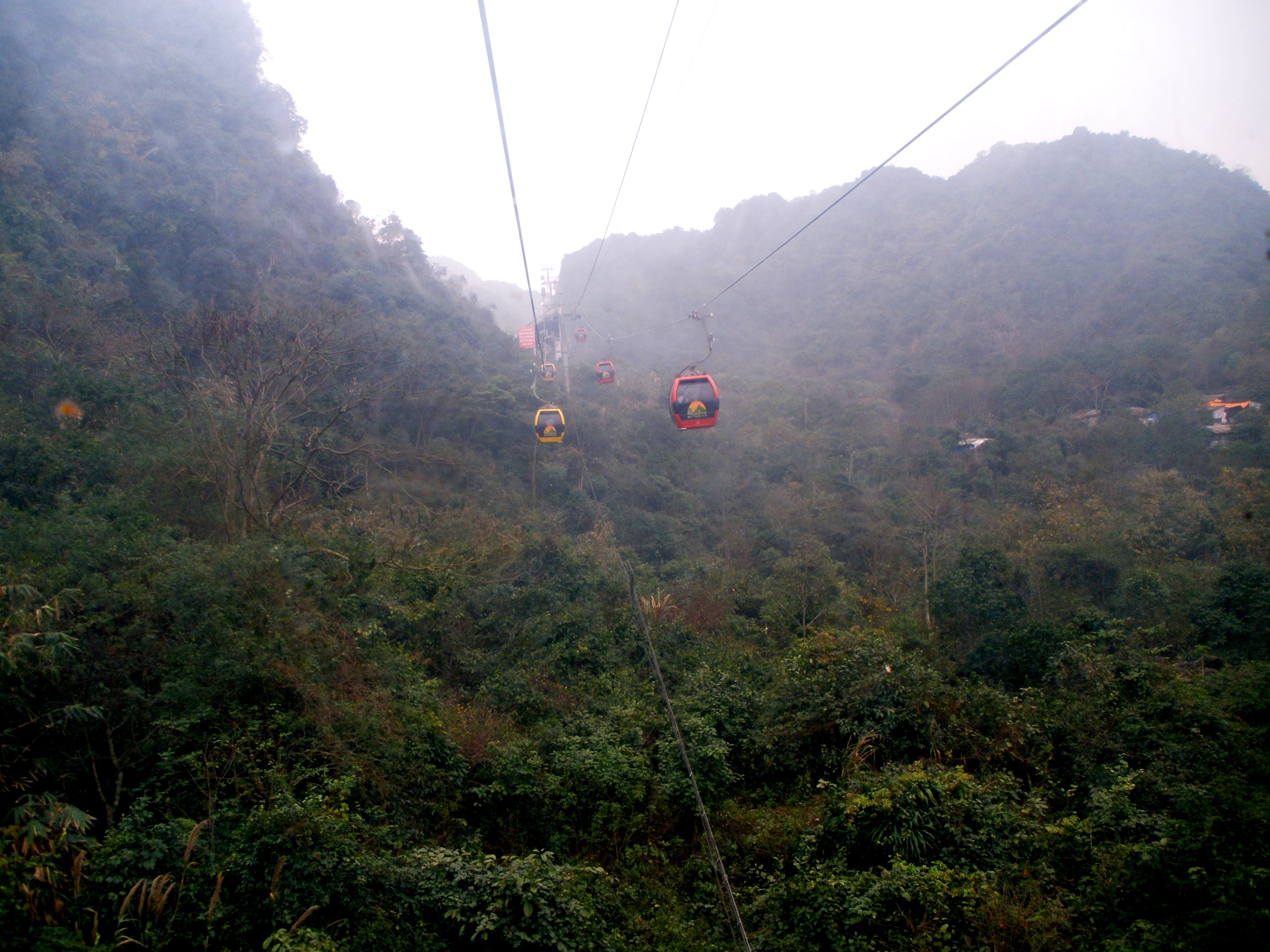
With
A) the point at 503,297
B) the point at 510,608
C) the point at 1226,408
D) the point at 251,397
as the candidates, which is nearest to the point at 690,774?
the point at 510,608

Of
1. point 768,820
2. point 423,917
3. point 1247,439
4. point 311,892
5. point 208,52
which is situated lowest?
point 768,820

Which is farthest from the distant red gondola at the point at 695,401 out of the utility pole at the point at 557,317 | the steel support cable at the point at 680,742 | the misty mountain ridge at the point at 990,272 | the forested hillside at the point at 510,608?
the misty mountain ridge at the point at 990,272

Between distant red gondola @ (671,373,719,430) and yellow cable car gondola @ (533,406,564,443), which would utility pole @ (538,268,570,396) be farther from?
distant red gondola @ (671,373,719,430)

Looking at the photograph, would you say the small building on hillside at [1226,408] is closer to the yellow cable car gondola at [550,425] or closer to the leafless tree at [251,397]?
the yellow cable car gondola at [550,425]

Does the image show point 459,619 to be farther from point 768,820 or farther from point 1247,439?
point 1247,439

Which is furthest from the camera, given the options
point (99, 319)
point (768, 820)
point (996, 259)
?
point (996, 259)

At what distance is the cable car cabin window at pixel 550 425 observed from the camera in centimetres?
1495

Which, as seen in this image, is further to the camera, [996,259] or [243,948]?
[996,259]

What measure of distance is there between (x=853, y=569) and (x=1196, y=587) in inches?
345

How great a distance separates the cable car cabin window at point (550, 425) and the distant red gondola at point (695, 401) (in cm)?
328

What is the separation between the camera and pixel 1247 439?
61.0 ft

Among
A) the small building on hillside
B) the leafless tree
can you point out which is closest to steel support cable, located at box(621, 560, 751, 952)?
the leafless tree

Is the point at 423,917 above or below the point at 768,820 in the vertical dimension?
above

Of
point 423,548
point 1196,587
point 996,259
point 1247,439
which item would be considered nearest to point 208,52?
point 423,548
